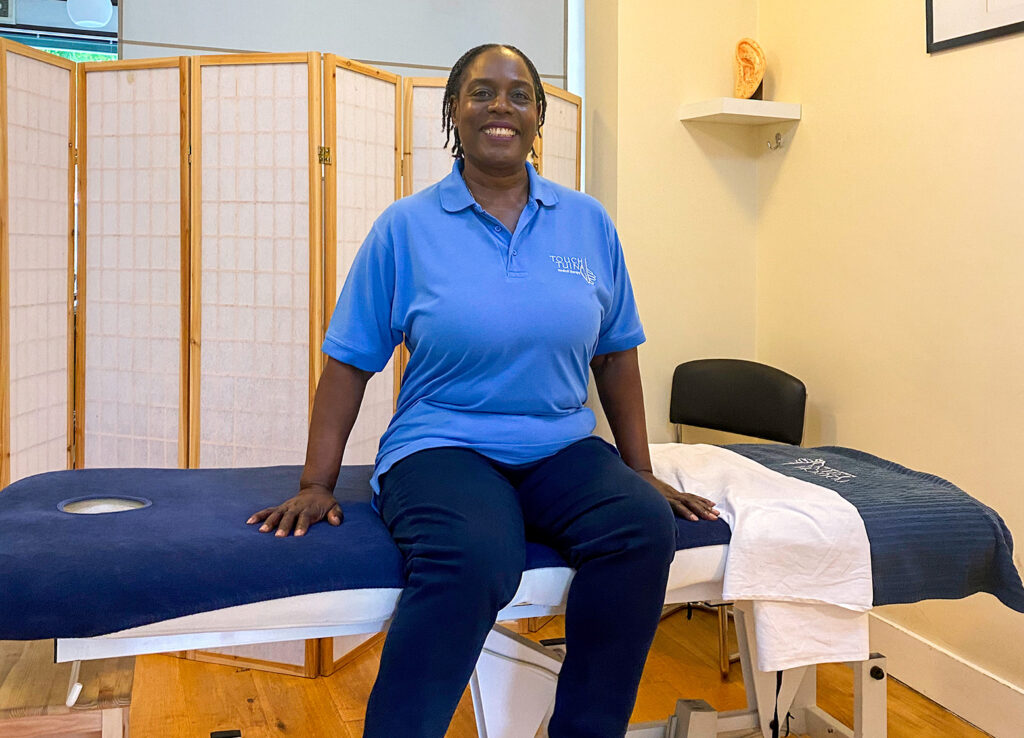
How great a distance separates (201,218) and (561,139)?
1.10 m

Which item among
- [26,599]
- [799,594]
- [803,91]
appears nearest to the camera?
[26,599]

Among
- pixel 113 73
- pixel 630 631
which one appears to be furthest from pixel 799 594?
pixel 113 73

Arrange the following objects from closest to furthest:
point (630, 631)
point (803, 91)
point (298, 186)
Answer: point (630, 631) → point (298, 186) → point (803, 91)

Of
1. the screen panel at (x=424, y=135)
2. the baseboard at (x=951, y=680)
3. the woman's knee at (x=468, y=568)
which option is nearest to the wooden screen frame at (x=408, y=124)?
the screen panel at (x=424, y=135)

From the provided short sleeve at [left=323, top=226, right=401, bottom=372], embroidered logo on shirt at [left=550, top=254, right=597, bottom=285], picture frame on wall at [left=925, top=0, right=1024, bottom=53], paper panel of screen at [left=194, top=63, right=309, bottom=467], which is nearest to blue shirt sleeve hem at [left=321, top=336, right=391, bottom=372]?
short sleeve at [left=323, top=226, right=401, bottom=372]

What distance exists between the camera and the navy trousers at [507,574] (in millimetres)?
1399

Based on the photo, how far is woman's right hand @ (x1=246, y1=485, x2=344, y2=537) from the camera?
1576 mm

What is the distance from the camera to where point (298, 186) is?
266cm

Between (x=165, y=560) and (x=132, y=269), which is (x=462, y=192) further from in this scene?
(x=132, y=269)

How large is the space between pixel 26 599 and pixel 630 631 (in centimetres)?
85

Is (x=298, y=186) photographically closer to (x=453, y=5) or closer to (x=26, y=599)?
(x=453, y=5)

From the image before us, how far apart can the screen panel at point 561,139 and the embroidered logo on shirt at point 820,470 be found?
1320mm

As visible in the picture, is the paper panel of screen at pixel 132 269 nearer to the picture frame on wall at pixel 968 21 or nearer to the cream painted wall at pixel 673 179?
the cream painted wall at pixel 673 179

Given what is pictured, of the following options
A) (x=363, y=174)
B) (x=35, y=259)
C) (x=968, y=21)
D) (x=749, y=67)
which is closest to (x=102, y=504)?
(x=35, y=259)
